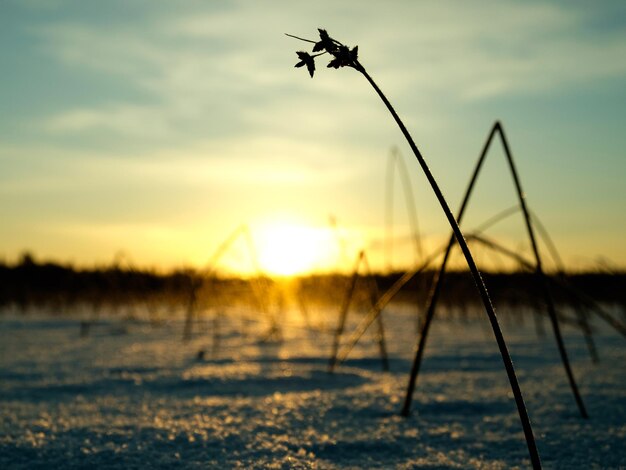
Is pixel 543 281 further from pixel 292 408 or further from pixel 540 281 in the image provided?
pixel 292 408

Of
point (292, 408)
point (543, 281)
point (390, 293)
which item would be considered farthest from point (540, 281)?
point (292, 408)

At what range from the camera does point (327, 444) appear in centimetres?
113

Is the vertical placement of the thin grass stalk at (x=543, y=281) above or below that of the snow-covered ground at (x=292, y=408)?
above

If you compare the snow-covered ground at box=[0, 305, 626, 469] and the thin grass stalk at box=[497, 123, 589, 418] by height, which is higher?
the thin grass stalk at box=[497, 123, 589, 418]

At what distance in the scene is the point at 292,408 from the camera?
1.45 m

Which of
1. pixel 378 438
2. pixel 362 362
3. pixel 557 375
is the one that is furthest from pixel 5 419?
pixel 557 375

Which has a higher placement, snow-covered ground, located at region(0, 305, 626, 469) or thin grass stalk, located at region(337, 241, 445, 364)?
thin grass stalk, located at region(337, 241, 445, 364)

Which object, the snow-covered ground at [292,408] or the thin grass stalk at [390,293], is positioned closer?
the snow-covered ground at [292,408]

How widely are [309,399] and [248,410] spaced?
21 cm

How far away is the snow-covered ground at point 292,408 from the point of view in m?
1.05

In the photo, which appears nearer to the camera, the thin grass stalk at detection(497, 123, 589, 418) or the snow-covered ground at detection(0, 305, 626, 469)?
the snow-covered ground at detection(0, 305, 626, 469)

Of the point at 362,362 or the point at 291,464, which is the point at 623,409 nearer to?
the point at 291,464

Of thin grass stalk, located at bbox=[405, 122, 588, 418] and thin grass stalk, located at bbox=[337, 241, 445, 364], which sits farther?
thin grass stalk, located at bbox=[337, 241, 445, 364]

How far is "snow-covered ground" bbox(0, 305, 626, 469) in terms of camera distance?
1.05 m
